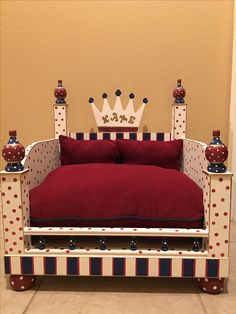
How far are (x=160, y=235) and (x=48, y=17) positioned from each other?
5.06 feet

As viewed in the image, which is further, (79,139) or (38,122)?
(38,122)

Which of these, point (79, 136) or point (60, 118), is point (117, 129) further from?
point (60, 118)

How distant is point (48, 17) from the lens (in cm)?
211

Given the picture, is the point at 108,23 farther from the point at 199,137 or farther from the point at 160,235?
the point at 160,235

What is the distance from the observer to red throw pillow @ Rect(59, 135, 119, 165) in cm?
173

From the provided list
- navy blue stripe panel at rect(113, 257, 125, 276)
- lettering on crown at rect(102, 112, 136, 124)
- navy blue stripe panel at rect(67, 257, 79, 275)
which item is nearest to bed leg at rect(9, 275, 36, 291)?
navy blue stripe panel at rect(67, 257, 79, 275)

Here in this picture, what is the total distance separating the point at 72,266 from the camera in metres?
1.17

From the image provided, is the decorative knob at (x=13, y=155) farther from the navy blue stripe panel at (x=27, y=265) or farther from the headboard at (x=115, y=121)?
the headboard at (x=115, y=121)

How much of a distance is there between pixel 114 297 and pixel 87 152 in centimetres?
75

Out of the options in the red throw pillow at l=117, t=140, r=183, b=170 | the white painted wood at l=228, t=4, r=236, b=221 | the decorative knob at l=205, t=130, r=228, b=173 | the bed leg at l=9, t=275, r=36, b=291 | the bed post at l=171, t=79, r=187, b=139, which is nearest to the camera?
the decorative knob at l=205, t=130, r=228, b=173

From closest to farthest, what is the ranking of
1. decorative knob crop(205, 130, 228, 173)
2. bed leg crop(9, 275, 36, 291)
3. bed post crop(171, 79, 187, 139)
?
decorative knob crop(205, 130, 228, 173) < bed leg crop(9, 275, 36, 291) < bed post crop(171, 79, 187, 139)

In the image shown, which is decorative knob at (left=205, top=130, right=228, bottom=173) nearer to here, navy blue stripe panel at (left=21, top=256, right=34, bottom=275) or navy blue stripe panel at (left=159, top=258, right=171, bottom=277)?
navy blue stripe panel at (left=159, top=258, right=171, bottom=277)

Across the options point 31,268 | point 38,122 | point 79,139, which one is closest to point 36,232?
point 31,268

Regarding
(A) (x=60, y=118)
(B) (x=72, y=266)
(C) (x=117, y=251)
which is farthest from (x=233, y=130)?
(B) (x=72, y=266)
